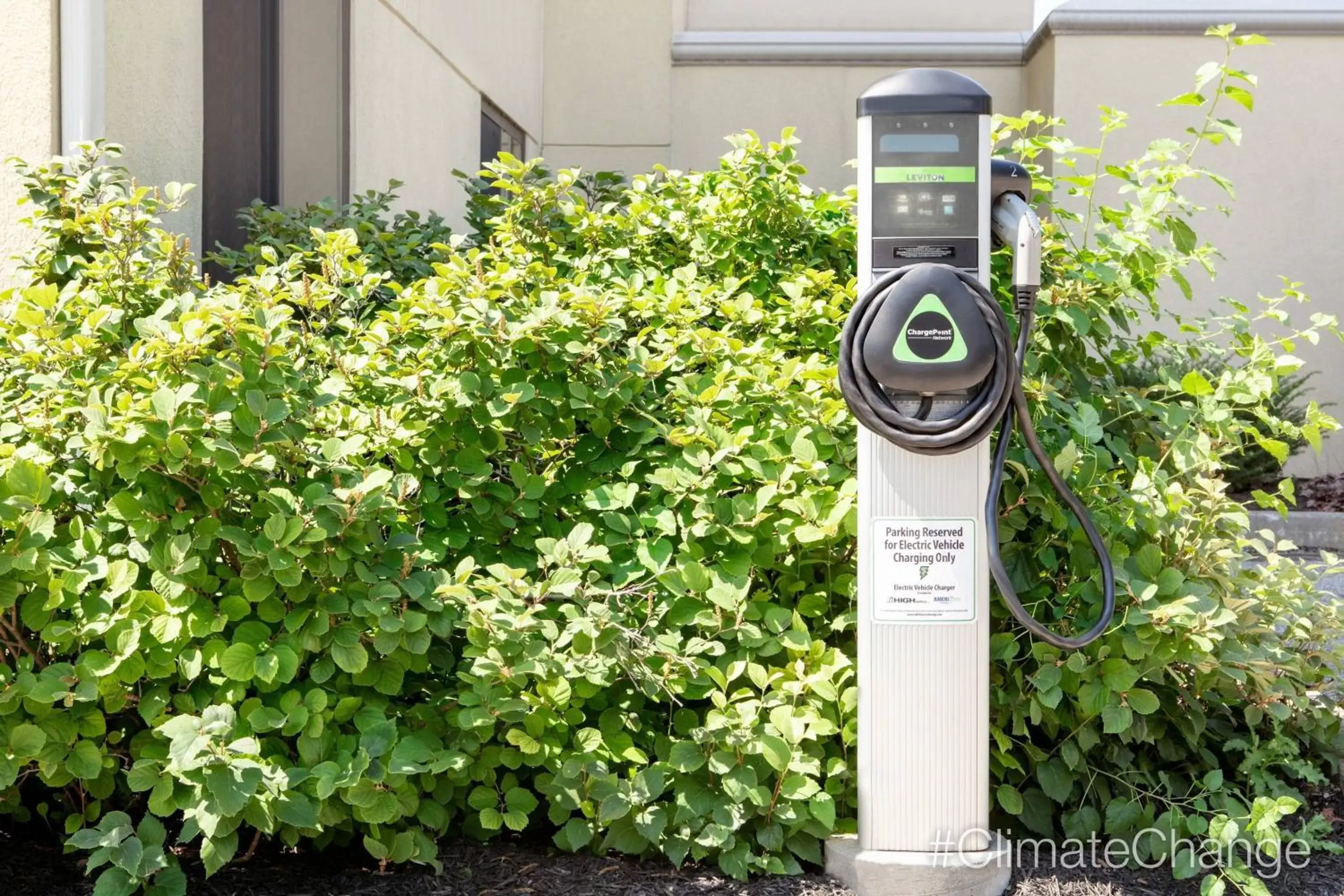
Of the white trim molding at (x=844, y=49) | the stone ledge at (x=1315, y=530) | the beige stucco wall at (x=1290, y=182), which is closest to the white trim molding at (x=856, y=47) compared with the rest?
the white trim molding at (x=844, y=49)

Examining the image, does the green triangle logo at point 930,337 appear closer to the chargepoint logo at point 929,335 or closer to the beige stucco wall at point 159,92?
the chargepoint logo at point 929,335

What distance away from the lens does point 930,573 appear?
9.18 feet

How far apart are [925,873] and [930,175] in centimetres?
155

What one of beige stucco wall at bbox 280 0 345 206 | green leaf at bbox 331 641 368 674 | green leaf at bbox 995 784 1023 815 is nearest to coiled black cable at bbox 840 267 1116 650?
green leaf at bbox 995 784 1023 815

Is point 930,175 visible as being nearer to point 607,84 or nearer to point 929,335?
point 929,335

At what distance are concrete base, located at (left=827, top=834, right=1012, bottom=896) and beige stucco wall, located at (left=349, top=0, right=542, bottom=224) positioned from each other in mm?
4117

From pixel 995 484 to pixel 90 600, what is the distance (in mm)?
1968

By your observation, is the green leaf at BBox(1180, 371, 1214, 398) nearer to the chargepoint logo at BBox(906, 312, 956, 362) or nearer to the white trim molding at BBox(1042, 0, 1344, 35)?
the chargepoint logo at BBox(906, 312, 956, 362)

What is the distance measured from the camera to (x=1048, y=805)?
122 inches

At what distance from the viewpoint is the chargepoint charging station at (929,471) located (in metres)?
2.73

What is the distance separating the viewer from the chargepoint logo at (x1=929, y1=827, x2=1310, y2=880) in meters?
2.94

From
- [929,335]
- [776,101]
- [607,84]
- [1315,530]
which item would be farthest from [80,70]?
[776,101]

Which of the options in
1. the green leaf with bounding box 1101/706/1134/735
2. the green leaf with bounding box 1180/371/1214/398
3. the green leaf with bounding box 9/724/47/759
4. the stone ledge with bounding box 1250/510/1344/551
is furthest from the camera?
the stone ledge with bounding box 1250/510/1344/551

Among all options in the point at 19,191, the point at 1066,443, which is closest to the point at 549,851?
the point at 1066,443
